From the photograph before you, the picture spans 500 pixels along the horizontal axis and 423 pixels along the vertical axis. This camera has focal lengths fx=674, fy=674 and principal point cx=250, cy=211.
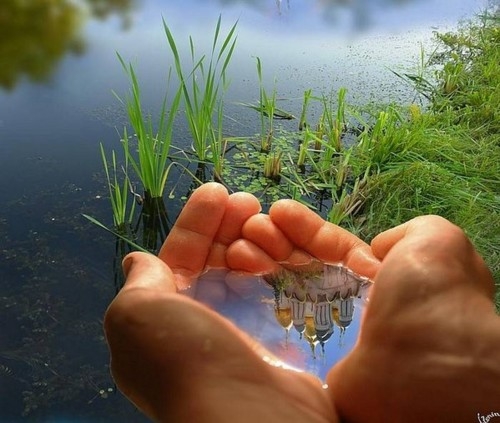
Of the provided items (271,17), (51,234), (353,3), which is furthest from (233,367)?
(353,3)

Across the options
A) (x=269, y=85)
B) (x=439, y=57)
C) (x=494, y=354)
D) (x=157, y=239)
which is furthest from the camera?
(x=439, y=57)

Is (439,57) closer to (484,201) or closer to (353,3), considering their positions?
(353,3)

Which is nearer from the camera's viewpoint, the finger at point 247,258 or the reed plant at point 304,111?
the finger at point 247,258

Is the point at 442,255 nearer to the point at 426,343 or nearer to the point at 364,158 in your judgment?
the point at 426,343

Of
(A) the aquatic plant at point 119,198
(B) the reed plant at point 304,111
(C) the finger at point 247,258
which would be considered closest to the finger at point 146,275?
(C) the finger at point 247,258

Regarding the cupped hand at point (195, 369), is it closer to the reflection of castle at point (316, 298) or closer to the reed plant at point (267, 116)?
the reflection of castle at point (316, 298)

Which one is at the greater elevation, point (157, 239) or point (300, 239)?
point (300, 239)
